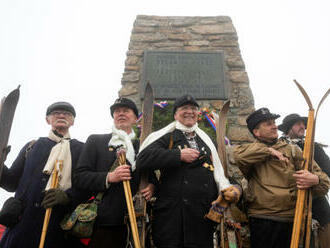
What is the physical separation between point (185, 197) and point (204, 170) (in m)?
0.32

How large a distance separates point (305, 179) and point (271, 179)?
30 cm

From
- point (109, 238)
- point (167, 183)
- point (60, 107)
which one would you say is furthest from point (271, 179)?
point (60, 107)

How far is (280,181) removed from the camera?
2.41 m

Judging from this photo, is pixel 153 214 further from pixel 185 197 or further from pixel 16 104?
pixel 16 104

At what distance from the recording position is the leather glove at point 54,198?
2.25m

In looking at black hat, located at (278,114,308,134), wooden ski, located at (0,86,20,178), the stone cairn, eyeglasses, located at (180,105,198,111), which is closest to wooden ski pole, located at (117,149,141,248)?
eyeglasses, located at (180,105,198,111)

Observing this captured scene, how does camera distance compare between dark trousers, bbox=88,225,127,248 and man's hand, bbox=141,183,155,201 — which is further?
man's hand, bbox=141,183,155,201

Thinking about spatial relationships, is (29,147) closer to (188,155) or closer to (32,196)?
(32,196)

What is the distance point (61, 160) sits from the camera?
2.55 metres

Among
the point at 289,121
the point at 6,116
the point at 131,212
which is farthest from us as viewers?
the point at 289,121

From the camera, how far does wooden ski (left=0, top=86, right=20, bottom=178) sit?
257 centimetres

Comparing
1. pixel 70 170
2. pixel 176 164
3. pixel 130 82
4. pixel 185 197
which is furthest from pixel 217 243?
pixel 130 82

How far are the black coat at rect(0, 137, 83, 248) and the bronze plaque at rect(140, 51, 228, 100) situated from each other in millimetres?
2455

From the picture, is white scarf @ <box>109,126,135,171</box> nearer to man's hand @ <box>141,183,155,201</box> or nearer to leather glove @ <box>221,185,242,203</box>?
man's hand @ <box>141,183,155,201</box>
